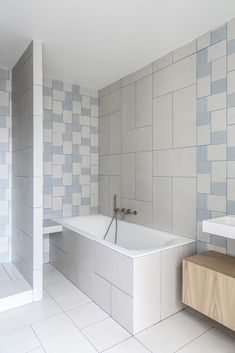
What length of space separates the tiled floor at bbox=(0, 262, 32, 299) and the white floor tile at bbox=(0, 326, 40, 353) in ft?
1.36

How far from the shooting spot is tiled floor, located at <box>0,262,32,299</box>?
216cm

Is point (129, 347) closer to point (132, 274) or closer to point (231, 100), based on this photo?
point (132, 274)

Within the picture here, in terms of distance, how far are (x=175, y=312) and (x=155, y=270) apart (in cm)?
48

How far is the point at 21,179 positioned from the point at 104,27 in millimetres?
1625

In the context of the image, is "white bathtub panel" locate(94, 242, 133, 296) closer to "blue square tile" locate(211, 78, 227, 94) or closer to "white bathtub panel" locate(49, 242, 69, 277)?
"white bathtub panel" locate(49, 242, 69, 277)

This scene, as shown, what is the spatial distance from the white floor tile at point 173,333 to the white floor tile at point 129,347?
1.6 inches

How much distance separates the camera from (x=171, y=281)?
1.98 meters

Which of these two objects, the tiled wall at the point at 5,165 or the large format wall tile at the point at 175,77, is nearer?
the large format wall tile at the point at 175,77

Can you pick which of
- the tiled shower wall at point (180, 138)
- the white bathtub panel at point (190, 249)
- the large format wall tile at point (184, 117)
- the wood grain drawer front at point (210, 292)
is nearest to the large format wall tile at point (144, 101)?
the tiled shower wall at point (180, 138)

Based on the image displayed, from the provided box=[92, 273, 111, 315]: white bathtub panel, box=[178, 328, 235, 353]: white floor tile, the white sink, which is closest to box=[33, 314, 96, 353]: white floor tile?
box=[92, 273, 111, 315]: white bathtub panel

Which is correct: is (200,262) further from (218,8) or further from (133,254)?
(218,8)

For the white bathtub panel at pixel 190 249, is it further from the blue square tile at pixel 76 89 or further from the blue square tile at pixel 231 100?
the blue square tile at pixel 76 89

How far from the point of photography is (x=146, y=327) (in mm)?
1823

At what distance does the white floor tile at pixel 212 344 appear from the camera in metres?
1.60
